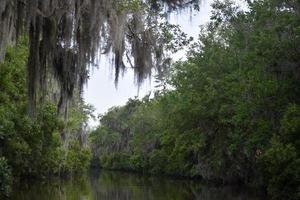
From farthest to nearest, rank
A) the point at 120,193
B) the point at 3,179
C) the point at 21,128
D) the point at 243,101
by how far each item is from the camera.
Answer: the point at 120,193 < the point at 21,128 < the point at 243,101 < the point at 3,179

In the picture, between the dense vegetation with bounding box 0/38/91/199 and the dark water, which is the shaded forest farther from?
the dark water

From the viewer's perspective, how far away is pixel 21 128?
2016 centimetres

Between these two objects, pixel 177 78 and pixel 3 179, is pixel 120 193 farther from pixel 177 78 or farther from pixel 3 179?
pixel 177 78

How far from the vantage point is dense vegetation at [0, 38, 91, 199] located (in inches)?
612

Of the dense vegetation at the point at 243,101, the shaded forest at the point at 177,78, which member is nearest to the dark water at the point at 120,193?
the shaded forest at the point at 177,78

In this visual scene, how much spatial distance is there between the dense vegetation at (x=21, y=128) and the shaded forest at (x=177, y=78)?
0.18 ft

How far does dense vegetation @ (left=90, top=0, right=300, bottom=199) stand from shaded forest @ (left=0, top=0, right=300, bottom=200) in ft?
0.17

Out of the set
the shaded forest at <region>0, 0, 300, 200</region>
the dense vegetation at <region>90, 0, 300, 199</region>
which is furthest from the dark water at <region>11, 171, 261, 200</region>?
the dense vegetation at <region>90, 0, 300, 199</region>

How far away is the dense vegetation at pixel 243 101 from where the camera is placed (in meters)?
16.4

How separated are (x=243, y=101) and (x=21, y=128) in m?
9.27

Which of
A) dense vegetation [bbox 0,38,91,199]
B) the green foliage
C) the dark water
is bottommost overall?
the dark water

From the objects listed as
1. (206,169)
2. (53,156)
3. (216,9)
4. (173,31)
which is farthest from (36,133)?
(206,169)

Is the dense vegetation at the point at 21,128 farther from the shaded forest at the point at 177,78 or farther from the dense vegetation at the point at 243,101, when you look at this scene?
the dense vegetation at the point at 243,101

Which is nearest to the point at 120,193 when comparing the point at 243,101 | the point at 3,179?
the point at 243,101
